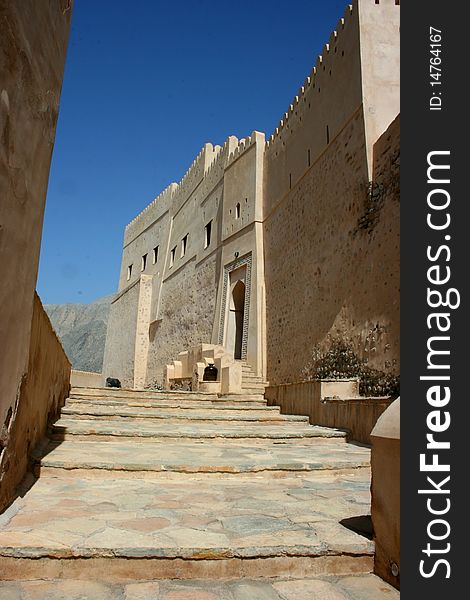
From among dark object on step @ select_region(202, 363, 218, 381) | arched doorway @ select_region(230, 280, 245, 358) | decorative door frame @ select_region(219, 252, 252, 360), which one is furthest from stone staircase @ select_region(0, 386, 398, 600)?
arched doorway @ select_region(230, 280, 245, 358)

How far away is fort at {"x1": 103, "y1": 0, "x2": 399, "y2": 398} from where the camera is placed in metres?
8.71

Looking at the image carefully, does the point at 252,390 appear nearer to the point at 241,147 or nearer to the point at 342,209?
the point at 342,209

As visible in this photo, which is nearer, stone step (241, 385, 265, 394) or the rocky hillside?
stone step (241, 385, 265, 394)

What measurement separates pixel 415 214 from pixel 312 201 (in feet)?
28.9

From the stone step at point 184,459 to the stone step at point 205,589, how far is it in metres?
1.71

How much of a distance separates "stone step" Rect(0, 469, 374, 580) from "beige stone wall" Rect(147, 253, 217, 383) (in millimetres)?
14852


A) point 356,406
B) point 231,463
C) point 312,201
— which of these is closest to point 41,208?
point 231,463

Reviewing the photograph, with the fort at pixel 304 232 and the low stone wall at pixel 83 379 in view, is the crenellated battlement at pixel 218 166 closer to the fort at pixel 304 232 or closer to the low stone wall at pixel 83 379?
the fort at pixel 304 232

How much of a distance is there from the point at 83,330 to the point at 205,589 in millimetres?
68336

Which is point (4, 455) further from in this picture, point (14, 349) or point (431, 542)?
point (431, 542)

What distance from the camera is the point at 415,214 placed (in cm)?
323

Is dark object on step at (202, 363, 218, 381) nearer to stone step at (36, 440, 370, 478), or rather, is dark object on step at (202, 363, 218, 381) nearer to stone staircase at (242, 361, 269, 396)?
stone staircase at (242, 361, 269, 396)

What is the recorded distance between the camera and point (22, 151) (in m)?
2.35

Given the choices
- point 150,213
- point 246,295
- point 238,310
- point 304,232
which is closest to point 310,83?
point 304,232
